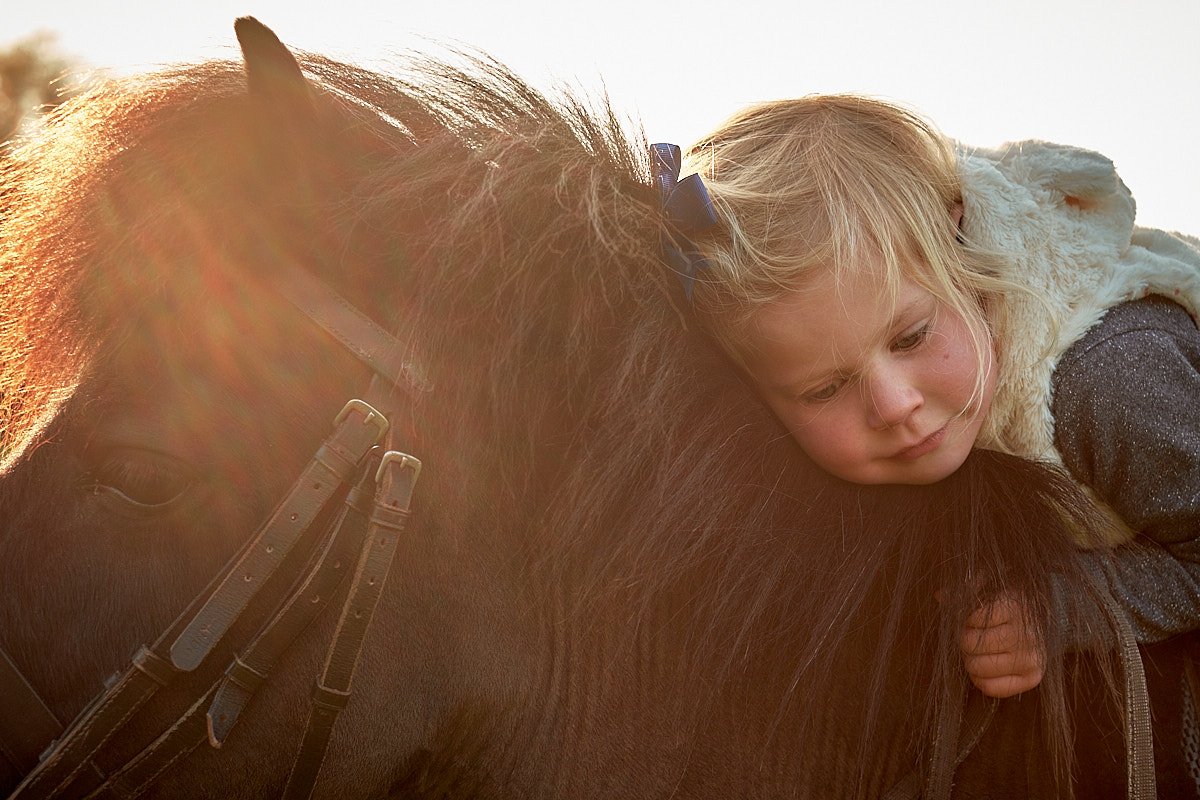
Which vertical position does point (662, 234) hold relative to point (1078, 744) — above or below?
above

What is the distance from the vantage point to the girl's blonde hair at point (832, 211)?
154 centimetres

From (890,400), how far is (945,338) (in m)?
0.17

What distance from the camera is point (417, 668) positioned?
4.70 feet

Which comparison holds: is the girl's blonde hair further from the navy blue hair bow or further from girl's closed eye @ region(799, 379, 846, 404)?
girl's closed eye @ region(799, 379, 846, 404)

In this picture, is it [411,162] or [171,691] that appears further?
[411,162]

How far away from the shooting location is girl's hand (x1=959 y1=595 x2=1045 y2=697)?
4.68 feet

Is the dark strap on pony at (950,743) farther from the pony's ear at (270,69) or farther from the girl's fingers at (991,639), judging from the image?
the pony's ear at (270,69)

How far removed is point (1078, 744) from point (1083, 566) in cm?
35

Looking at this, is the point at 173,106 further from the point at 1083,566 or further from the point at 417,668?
the point at 1083,566

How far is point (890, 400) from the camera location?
1.55 metres

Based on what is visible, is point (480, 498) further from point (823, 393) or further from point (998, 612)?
point (998, 612)

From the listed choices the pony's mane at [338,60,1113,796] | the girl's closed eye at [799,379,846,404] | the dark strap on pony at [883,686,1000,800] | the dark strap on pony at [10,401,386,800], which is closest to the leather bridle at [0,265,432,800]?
the dark strap on pony at [10,401,386,800]

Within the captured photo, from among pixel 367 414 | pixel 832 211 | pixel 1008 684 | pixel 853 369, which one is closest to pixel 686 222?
pixel 832 211

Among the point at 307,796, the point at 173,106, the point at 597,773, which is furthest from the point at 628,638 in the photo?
the point at 173,106
